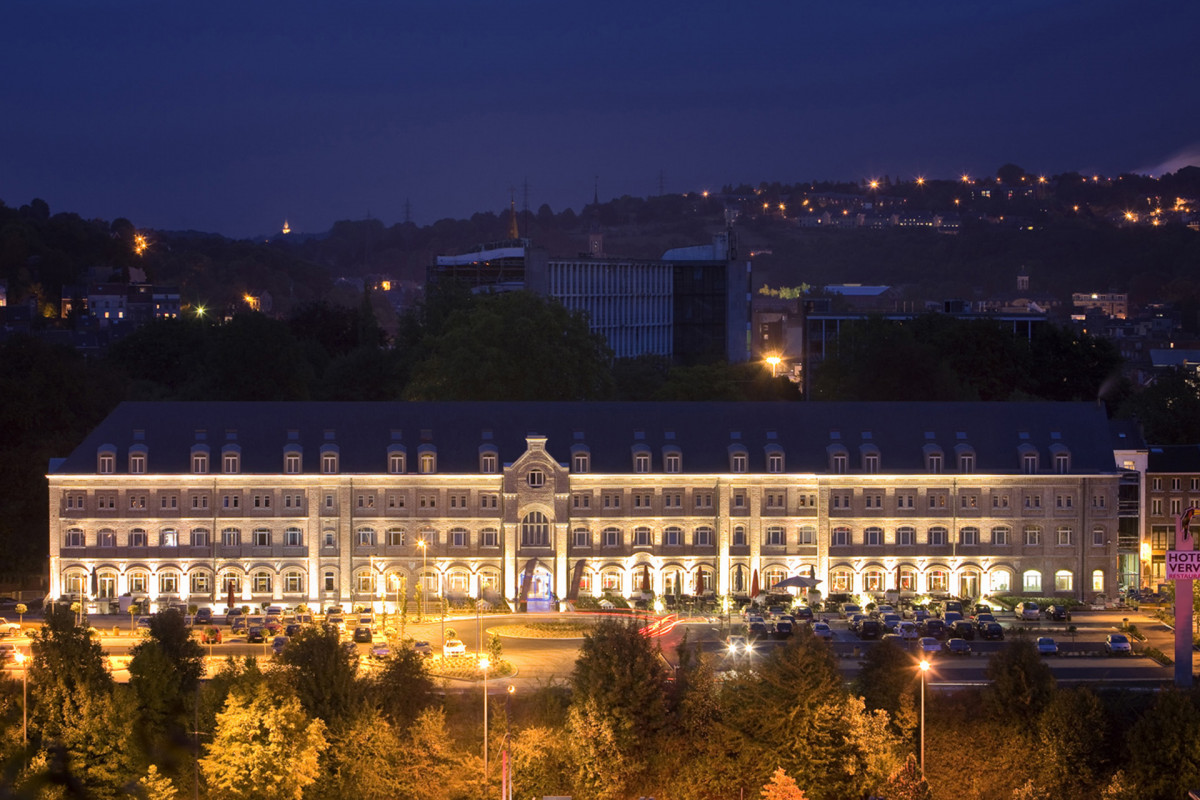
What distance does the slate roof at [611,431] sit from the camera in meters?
81.4

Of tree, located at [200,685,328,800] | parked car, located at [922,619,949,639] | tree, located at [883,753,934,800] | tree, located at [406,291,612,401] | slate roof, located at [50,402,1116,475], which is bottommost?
tree, located at [883,753,934,800]

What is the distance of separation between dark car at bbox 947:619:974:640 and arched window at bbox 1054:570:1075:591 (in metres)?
11.3

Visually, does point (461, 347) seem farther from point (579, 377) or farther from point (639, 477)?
→ point (639, 477)

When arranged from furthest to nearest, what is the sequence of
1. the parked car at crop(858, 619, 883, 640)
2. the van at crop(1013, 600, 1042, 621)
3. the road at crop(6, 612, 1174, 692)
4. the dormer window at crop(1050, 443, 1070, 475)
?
the dormer window at crop(1050, 443, 1070, 475) < the van at crop(1013, 600, 1042, 621) < the parked car at crop(858, 619, 883, 640) < the road at crop(6, 612, 1174, 692)

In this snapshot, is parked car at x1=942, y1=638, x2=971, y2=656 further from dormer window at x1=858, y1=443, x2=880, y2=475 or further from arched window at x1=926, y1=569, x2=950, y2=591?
dormer window at x1=858, y1=443, x2=880, y2=475

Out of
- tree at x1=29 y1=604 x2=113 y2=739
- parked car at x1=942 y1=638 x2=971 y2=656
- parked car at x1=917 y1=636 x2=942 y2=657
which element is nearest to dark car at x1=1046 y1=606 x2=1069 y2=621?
parked car at x1=942 y1=638 x2=971 y2=656

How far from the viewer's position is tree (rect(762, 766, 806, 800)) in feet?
171

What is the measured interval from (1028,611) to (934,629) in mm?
7416

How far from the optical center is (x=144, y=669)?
58.0 metres

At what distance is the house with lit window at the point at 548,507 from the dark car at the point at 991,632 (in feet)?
30.8

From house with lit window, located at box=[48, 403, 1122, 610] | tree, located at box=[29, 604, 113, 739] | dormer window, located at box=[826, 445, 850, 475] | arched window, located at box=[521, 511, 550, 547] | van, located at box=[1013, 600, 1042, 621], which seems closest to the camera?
tree, located at box=[29, 604, 113, 739]

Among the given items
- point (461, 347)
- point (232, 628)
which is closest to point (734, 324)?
point (461, 347)

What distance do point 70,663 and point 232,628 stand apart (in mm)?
16897

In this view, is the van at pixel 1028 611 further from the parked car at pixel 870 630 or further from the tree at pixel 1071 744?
the tree at pixel 1071 744
